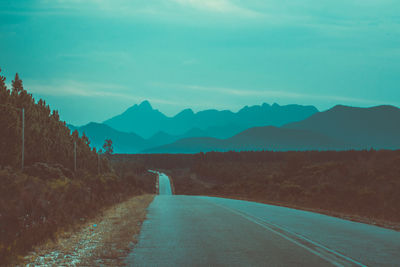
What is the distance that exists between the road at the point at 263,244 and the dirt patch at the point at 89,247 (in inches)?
15.6

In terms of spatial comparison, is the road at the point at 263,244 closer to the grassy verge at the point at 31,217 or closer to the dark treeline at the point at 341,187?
the grassy verge at the point at 31,217

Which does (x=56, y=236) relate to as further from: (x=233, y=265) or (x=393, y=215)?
(x=393, y=215)

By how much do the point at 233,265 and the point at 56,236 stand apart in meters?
5.35

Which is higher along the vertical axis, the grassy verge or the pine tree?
the pine tree

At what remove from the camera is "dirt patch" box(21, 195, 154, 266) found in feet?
29.7

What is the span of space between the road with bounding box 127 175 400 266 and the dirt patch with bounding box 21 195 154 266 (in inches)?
15.6

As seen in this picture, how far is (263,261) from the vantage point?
9008mm

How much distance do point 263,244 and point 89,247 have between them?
4123 millimetres

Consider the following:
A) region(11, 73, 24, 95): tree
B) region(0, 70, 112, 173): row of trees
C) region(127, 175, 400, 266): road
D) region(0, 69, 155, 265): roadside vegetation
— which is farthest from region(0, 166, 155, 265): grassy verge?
region(11, 73, 24, 95): tree

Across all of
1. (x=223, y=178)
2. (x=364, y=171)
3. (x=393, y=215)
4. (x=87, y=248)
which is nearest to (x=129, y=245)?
(x=87, y=248)

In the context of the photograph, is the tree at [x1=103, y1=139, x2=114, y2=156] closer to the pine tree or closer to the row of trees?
the row of trees

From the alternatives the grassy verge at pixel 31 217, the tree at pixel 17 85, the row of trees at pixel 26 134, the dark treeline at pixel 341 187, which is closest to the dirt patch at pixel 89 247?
the grassy verge at pixel 31 217

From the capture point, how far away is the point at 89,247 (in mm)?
10812

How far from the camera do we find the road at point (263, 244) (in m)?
9.10
